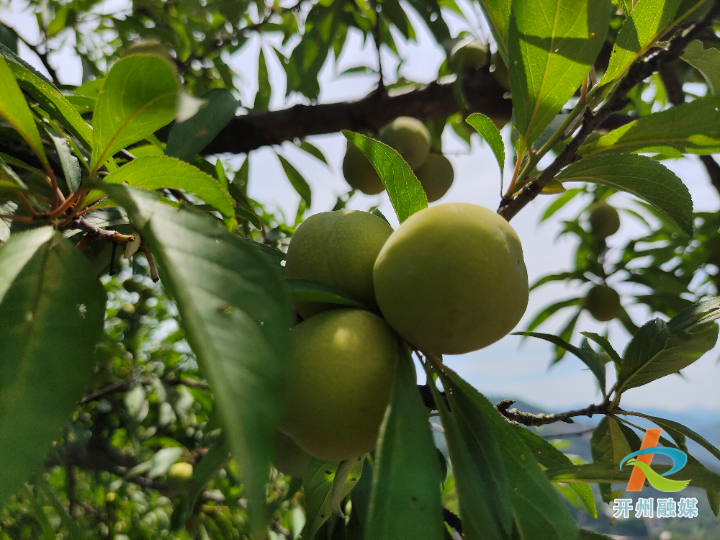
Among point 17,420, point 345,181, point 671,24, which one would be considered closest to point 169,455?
point 345,181

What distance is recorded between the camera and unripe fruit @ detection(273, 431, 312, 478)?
561 mm

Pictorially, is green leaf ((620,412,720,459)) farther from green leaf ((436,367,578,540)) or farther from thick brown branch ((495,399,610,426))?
green leaf ((436,367,578,540))

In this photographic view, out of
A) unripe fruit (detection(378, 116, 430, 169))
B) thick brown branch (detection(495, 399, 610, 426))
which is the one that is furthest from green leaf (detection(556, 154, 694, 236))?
unripe fruit (detection(378, 116, 430, 169))

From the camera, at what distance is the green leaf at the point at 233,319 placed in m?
0.23

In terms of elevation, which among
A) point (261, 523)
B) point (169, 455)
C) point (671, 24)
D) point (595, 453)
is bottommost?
point (169, 455)

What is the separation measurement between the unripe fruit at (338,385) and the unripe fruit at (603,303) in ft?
5.59

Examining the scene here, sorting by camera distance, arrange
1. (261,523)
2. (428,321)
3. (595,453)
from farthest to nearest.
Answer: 1. (595,453)
2. (428,321)
3. (261,523)

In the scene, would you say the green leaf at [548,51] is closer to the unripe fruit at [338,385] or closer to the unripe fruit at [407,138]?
the unripe fruit at [338,385]

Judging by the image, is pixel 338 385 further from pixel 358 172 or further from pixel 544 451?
pixel 358 172

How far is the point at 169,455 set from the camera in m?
1.62

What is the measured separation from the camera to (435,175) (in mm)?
1659

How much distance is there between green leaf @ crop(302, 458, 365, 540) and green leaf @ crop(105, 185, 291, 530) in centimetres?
39

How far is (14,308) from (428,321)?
0.32 meters

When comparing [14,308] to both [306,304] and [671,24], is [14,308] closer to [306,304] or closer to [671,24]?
[306,304]
